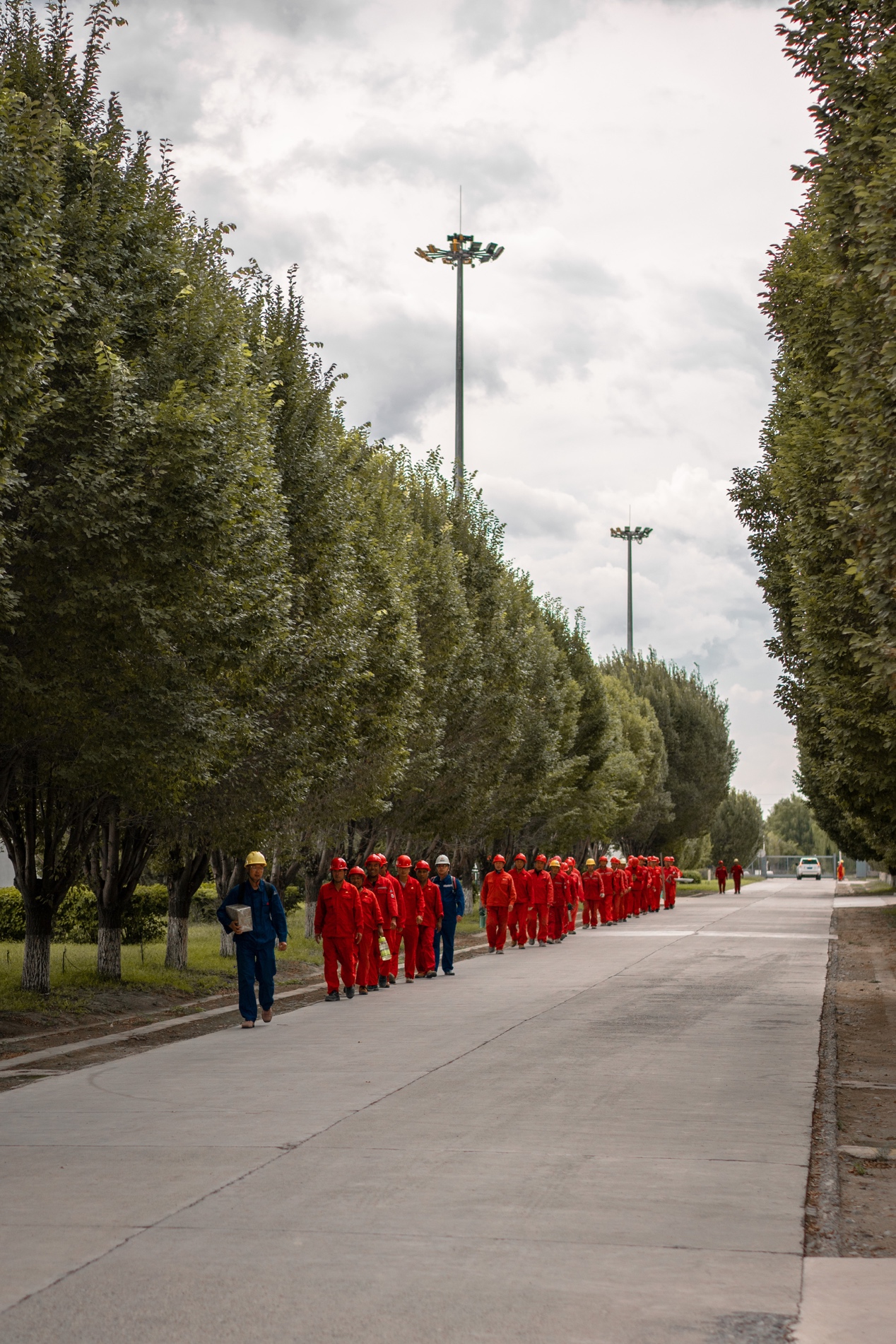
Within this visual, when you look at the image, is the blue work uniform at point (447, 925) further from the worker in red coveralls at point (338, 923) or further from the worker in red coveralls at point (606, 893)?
the worker in red coveralls at point (606, 893)

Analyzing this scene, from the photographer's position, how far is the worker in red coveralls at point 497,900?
29781 millimetres

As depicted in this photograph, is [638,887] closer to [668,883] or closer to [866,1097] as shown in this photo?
[668,883]

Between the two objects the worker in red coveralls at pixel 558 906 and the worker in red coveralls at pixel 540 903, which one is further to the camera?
the worker in red coveralls at pixel 558 906

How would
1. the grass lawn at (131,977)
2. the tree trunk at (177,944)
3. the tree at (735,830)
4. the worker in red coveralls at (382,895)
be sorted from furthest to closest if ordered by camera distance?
the tree at (735,830) < the tree trunk at (177,944) < the worker in red coveralls at (382,895) < the grass lawn at (131,977)

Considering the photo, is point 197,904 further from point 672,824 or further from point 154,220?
point 672,824

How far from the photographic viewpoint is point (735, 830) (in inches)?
4528

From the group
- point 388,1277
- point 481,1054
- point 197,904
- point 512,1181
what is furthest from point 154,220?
point 197,904

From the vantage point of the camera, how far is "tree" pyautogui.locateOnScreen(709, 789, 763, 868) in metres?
114

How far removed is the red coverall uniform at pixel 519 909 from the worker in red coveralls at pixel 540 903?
20 cm

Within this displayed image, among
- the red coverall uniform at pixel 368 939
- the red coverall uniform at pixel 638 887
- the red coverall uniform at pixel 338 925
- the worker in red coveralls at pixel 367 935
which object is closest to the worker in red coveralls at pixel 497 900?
the red coverall uniform at pixel 368 939

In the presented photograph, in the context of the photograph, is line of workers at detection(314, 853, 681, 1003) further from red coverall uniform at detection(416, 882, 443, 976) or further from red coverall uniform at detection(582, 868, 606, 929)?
red coverall uniform at detection(582, 868, 606, 929)

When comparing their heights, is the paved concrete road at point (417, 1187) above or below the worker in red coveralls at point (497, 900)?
below

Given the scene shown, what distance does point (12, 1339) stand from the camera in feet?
18.3

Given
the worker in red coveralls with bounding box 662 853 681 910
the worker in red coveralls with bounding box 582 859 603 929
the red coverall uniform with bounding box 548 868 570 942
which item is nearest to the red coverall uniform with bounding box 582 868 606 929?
the worker in red coveralls with bounding box 582 859 603 929
